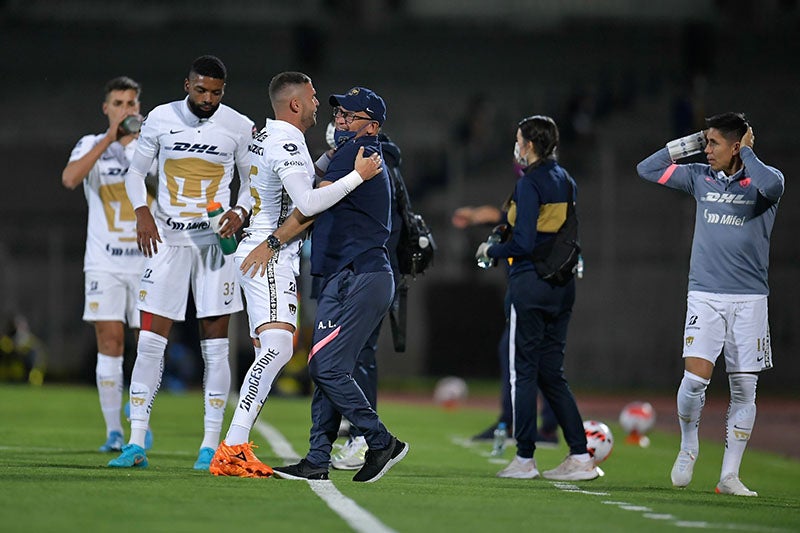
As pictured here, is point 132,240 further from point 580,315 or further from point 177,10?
point 177,10

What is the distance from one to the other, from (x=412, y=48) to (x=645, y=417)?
69.4 feet

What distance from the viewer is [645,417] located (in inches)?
572

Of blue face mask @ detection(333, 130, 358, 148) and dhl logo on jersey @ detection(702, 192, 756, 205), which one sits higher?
blue face mask @ detection(333, 130, 358, 148)

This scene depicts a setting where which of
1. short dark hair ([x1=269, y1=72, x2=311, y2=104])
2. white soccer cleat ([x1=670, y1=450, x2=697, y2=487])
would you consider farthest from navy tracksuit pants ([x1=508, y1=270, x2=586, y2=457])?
short dark hair ([x1=269, y1=72, x2=311, y2=104])

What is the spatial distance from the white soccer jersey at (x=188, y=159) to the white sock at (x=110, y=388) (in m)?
1.90

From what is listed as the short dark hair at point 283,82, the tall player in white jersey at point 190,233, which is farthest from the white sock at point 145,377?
the short dark hair at point 283,82

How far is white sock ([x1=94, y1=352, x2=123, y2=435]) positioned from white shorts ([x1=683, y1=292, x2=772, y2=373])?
4.27 metres

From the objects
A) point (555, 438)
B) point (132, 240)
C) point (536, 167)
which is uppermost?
point (536, 167)

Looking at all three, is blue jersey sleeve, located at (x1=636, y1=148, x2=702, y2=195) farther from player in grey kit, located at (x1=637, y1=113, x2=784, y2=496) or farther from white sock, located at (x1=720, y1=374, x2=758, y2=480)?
white sock, located at (x1=720, y1=374, x2=758, y2=480)

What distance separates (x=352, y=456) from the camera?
384 inches

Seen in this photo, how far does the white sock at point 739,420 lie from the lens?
8938 mm

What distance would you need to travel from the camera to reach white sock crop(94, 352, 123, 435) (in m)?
10.5

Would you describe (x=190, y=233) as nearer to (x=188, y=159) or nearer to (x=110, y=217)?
(x=188, y=159)

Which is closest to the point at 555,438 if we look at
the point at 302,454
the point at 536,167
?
the point at 302,454
